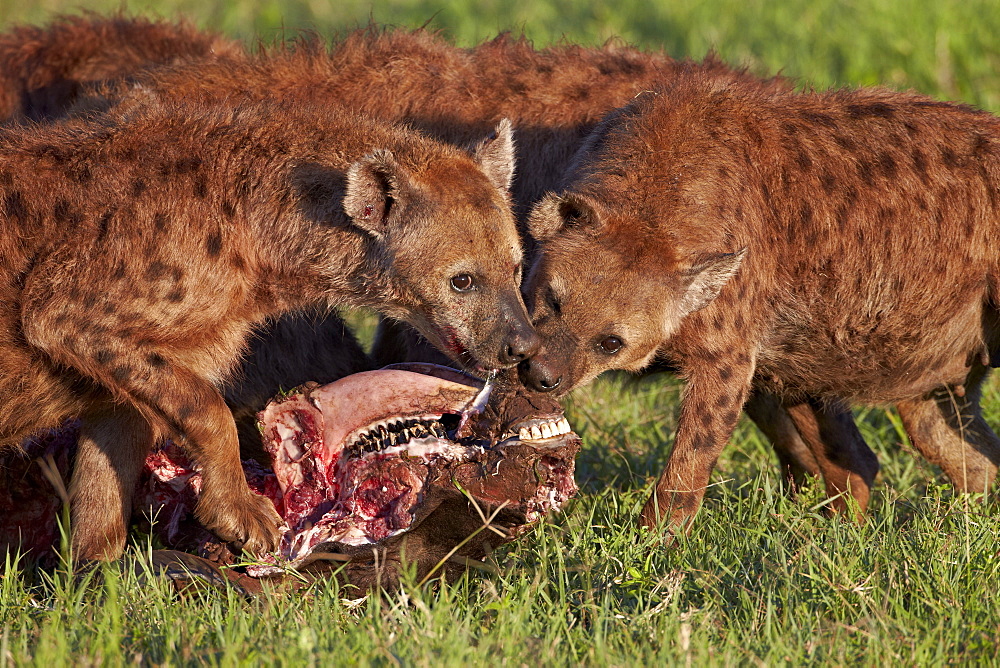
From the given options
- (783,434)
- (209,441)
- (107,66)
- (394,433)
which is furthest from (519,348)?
(107,66)

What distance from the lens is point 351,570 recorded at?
4.04 m

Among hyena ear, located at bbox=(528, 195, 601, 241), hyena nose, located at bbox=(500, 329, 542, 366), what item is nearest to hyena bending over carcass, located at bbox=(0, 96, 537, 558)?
hyena nose, located at bbox=(500, 329, 542, 366)

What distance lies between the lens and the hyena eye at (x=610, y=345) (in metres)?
4.45

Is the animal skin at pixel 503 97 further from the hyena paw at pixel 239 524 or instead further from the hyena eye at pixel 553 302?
the hyena paw at pixel 239 524

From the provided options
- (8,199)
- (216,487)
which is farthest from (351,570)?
(8,199)

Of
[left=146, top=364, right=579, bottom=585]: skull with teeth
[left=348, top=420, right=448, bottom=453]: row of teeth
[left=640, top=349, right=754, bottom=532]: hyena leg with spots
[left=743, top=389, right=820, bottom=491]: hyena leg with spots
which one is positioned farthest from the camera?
[left=743, top=389, right=820, bottom=491]: hyena leg with spots

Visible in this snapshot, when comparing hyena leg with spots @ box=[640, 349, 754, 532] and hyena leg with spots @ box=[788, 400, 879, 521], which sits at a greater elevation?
hyena leg with spots @ box=[640, 349, 754, 532]

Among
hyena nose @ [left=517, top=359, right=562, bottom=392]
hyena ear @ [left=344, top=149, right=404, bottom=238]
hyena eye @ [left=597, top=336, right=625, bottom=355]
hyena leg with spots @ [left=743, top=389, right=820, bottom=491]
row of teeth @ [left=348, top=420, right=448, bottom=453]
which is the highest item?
hyena ear @ [left=344, top=149, right=404, bottom=238]

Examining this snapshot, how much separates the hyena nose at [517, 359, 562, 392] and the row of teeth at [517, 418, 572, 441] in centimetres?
27

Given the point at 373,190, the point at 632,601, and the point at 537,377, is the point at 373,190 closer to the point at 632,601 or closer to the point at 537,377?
the point at 537,377

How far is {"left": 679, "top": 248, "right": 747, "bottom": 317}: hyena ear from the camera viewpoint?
173 inches

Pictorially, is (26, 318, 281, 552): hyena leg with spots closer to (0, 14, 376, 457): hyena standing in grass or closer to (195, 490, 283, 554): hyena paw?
(195, 490, 283, 554): hyena paw

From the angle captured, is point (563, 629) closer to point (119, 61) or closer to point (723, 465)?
point (723, 465)

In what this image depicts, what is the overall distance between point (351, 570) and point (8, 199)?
161 cm
